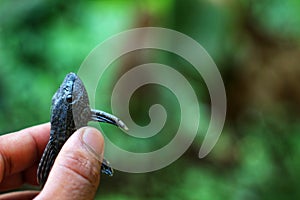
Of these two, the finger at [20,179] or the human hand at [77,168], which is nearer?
the human hand at [77,168]

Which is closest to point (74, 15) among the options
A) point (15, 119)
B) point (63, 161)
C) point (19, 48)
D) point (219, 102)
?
point (19, 48)

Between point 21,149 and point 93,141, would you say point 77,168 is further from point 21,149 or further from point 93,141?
point 21,149

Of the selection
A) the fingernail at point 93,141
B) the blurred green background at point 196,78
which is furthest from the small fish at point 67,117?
the blurred green background at point 196,78

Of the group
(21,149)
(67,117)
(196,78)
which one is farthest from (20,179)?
(196,78)

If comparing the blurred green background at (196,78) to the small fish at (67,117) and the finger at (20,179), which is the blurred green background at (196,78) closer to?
the finger at (20,179)

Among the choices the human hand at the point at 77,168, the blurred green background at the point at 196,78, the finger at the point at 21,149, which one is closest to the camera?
the human hand at the point at 77,168

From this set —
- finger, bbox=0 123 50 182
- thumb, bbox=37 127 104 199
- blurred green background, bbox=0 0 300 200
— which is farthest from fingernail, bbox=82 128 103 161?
blurred green background, bbox=0 0 300 200
